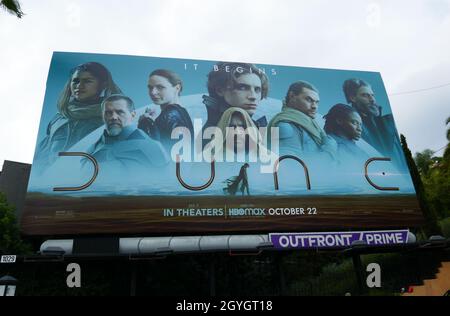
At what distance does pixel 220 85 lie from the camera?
995 inches

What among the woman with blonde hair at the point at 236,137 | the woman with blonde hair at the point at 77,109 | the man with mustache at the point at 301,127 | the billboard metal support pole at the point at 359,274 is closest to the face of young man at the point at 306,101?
the man with mustache at the point at 301,127

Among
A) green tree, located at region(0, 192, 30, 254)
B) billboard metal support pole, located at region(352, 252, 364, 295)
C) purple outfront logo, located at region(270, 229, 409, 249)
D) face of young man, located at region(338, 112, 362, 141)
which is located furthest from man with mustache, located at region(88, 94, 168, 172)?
face of young man, located at region(338, 112, 362, 141)

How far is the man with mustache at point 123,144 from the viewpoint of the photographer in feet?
72.0

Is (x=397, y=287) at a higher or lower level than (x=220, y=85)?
lower

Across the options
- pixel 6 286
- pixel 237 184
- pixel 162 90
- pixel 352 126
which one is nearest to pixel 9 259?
pixel 6 286

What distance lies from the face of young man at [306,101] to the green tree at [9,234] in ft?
58.1

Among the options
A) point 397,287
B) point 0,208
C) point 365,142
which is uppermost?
point 365,142

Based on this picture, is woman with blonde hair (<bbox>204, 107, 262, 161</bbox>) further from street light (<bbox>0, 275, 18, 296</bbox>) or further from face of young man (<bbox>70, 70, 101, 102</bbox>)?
street light (<bbox>0, 275, 18, 296</bbox>)

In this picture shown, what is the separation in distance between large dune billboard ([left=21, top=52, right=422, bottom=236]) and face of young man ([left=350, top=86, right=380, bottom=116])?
0.09 meters

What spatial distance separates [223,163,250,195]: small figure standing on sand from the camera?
22.1 meters

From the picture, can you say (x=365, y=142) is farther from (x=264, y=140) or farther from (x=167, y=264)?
(x=167, y=264)
